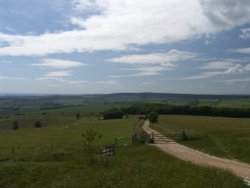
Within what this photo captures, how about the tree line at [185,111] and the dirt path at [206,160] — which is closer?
the dirt path at [206,160]

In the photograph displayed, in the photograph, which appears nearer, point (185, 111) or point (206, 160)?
point (206, 160)

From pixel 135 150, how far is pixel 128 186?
61.3 ft

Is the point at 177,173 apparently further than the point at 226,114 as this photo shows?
No

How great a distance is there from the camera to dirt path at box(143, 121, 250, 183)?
24906 mm

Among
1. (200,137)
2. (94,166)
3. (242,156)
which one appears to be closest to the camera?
(94,166)

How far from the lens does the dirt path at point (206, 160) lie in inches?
981

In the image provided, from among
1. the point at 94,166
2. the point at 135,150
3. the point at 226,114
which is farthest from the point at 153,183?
the point at 226,114

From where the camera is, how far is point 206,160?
100 feet

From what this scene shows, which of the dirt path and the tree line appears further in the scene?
the tree line

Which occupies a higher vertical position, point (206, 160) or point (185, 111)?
point (185, 111)

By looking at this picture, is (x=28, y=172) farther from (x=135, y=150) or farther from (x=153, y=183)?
(x=135, y=150)

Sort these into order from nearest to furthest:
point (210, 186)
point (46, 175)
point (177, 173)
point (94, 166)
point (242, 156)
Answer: point (210, 186)
point (177, 173)
point (46, 175)
point (94, 166)
point (242, 156)

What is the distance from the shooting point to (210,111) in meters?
110

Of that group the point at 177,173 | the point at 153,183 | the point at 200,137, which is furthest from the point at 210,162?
the point at 200,137
